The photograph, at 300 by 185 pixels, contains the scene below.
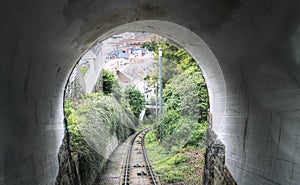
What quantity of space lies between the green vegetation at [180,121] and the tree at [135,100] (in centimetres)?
914

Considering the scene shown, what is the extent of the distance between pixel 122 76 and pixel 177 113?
1538cm

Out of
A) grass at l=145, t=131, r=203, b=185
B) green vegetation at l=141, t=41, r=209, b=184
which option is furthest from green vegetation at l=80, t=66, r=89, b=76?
grass at l=145, t=131, r=203, b=185

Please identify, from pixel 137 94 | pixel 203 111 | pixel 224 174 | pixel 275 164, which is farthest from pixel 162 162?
pixel 137 94

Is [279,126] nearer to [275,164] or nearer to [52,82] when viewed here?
[275,164]

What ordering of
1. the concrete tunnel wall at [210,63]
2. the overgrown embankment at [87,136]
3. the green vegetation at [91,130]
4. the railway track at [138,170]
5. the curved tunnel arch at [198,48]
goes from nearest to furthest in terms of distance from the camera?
the concrete tunnel wall at [210,63], the curved tunnel arch at [198,48], the overgrown embankment at [87,136], the green vegetation at [91,130], the railway track at [138,170]

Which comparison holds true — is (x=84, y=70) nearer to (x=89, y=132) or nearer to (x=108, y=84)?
(x=108, y=84)

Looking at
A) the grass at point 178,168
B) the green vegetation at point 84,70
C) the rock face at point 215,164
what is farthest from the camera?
the green vegetation at point 84,70

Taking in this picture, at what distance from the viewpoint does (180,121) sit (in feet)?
50.3

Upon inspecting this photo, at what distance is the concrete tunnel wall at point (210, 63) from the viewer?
333cm

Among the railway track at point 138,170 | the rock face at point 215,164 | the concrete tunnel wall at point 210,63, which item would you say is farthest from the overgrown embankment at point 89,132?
the rock face at point 215,164

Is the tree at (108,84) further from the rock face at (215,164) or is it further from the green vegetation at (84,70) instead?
the rock face at (215,164)

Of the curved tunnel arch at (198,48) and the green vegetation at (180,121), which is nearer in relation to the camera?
the curved tunnel arch at (198,48)

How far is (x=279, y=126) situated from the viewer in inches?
153

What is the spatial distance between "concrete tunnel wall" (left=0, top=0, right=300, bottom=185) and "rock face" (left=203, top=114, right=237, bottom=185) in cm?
25
